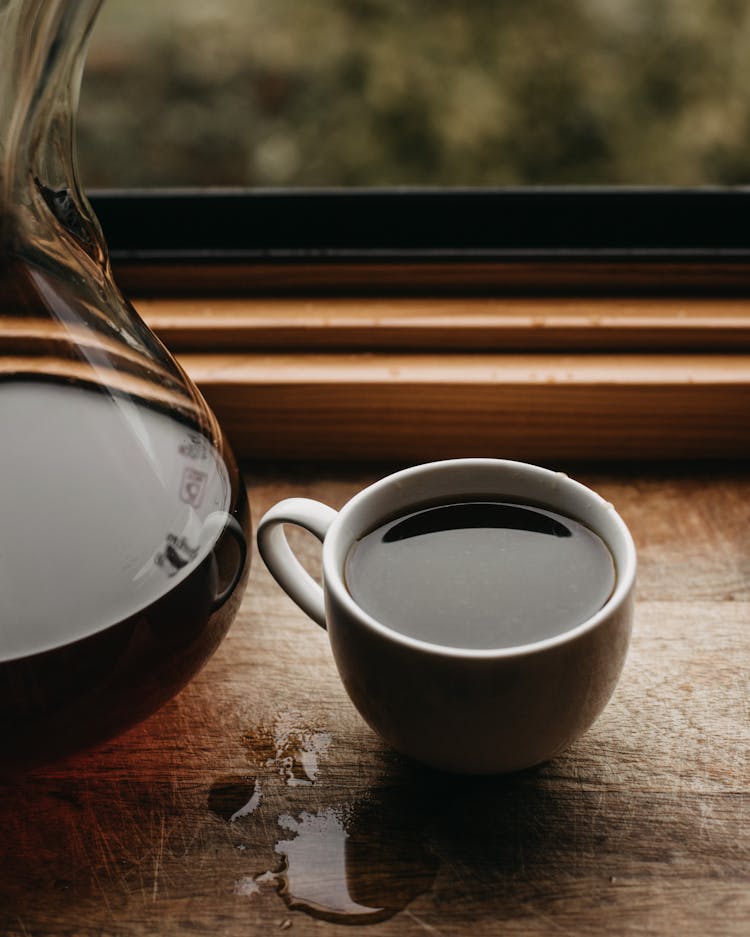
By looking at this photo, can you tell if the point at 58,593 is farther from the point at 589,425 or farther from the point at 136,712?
the point at 589,425

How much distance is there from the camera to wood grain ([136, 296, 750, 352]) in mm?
750

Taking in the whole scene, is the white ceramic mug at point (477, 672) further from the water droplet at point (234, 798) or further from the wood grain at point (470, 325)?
the wood grain at point (470, 325)

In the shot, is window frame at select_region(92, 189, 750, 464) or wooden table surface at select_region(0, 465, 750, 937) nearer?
wooden table surface at select_region(0, 465, 750, 937)

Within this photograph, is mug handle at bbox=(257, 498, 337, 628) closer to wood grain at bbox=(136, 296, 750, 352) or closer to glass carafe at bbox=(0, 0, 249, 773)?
glass carafe at bbox=(0, 0, 249, 773)

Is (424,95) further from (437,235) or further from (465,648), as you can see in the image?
(465,648)

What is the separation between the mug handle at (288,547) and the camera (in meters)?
0.50

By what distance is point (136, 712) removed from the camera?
474 millimetres

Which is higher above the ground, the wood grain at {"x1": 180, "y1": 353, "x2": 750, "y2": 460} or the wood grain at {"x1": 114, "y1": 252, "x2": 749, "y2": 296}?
the wood grain at {"x1": 114, "y1": 252, "x2": 749, "y2": 296}

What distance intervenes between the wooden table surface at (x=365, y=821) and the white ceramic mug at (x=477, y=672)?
4 centimetres

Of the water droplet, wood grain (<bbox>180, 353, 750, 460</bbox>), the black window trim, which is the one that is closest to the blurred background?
the black window trim

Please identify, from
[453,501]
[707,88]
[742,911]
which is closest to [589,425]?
[453,501]

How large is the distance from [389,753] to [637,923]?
141mm

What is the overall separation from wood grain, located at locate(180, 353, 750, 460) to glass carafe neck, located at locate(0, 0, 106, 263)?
0.83 ft

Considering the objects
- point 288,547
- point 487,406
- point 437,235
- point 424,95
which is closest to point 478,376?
point 487,406
